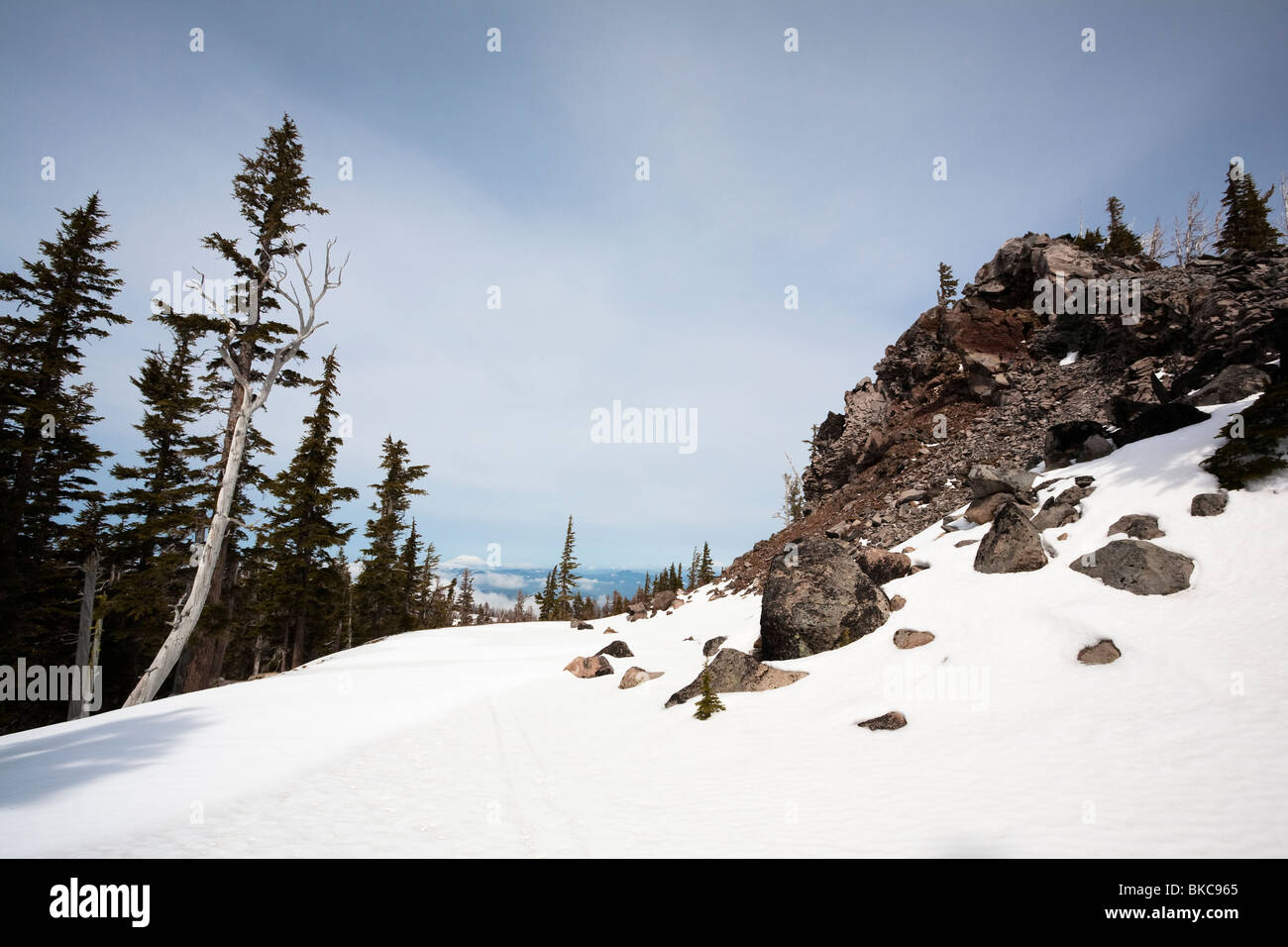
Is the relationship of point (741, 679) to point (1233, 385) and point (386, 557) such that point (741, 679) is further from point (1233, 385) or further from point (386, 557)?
point (386, 557)

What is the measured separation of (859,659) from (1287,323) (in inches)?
615

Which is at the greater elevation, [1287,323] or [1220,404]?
[1287,323]

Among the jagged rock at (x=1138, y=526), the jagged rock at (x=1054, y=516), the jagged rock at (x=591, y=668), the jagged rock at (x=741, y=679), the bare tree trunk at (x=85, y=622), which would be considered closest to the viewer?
the jagged rock at (x=1138, y=526)

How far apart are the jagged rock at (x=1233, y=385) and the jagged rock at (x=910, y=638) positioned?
12.9 m

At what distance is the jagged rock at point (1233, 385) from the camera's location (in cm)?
1456

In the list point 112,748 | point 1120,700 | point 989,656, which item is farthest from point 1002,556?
point 112,748

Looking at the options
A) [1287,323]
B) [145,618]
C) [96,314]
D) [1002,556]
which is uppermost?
[96,314]

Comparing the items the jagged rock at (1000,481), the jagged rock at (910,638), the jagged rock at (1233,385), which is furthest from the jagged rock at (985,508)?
the jagged rock at (910,638)

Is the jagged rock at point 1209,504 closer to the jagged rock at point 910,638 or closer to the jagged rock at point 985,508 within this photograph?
the jagged rock at point 985,508
